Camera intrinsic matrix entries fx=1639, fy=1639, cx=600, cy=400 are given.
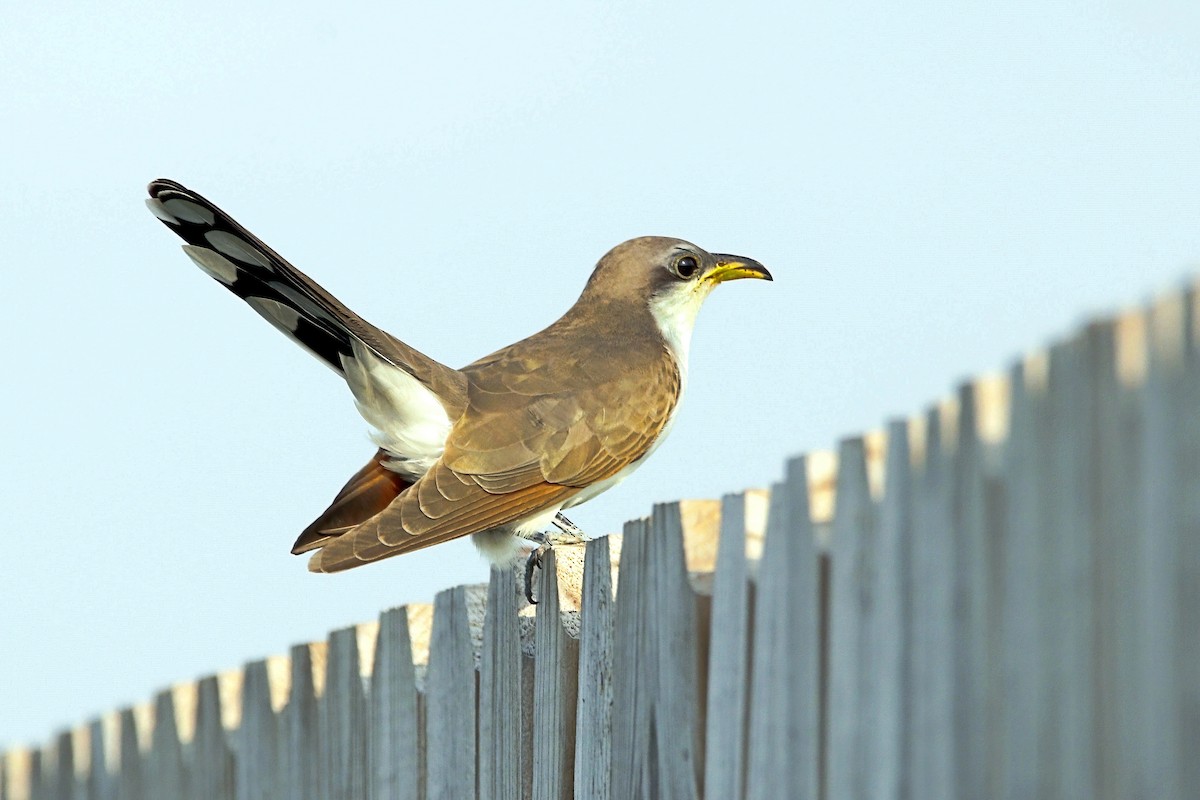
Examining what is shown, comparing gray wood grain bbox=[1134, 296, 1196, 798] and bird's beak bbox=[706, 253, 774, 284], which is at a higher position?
bird's beak bbox=[706, 253, 774, 284]

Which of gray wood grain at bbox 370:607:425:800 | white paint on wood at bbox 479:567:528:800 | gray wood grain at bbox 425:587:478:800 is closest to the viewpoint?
white paint on wood at bbox 479:567:528:800

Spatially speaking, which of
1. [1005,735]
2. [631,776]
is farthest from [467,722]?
[1005,735]

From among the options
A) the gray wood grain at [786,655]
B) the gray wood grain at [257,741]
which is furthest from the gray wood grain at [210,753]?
the gray wood grain at [786,655]

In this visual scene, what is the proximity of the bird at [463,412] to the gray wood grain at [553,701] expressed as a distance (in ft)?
4.13

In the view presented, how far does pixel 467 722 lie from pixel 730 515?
3.46 ft

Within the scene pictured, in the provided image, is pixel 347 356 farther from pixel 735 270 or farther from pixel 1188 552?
pixel 1188 552

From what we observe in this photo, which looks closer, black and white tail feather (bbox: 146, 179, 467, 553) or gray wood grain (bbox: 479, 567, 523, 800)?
gray wood grain (bbox: 479, 567, 523, 800)

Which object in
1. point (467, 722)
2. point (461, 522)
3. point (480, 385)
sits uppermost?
point (480, 385)

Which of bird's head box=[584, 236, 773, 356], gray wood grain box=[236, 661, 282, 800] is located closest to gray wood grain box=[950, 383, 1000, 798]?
gray wood grain box=[236, 661, 282, 800]

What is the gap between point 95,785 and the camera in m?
4.73

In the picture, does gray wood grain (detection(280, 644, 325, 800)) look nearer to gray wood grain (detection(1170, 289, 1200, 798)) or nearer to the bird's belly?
the bird's belly

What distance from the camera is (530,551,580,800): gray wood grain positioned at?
118 inches

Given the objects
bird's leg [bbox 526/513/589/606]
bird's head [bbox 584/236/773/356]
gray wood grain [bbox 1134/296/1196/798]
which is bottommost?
gray wood grain [bbox 1134/296/1196/798]

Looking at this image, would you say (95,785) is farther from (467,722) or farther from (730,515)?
(730,515)
